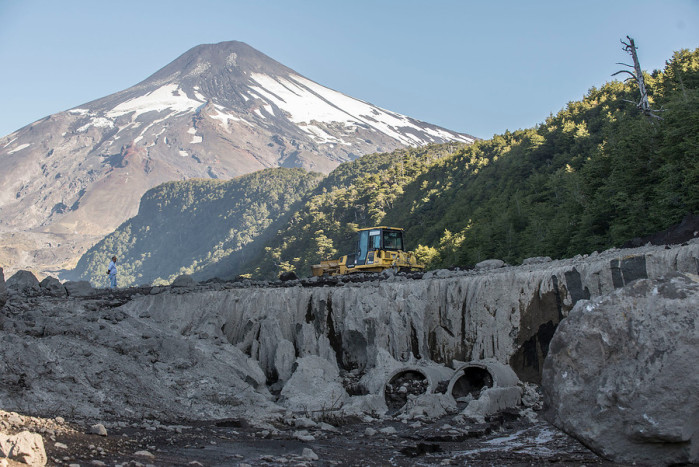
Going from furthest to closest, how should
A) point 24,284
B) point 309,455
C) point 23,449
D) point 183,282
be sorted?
1. point 183,282
2. point 24,284
3. point 309,455
4. point 23,449

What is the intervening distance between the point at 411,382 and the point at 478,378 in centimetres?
157

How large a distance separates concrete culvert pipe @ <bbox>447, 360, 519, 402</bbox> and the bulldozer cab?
61.1 ft

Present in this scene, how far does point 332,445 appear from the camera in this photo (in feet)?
34.6

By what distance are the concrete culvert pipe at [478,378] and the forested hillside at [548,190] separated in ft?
39.6

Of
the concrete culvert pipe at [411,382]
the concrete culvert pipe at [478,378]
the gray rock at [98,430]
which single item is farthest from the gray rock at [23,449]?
the concrete culvert pipe at [478,378]

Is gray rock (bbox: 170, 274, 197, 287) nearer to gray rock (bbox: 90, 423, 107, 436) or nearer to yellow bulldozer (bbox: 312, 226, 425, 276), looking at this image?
yellow bulldozer (bbox: 312, 226, 425, 276)

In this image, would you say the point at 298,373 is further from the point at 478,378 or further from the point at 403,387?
the point at 478,378

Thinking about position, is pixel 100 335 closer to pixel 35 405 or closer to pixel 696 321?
pixel 35 405

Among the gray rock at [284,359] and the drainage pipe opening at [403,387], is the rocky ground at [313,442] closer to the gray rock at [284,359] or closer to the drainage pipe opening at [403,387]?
the drainage pipe opening at [403,387]

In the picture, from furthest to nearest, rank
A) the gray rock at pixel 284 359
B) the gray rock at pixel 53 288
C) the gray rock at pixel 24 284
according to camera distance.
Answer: the gray rock at pixel 53 288
the gray rock at pixel 24 284
the gray rock at pixel 284 359

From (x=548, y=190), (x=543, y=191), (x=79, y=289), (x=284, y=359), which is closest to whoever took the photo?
(x=284, y=359)

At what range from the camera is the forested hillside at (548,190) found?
26234 mm

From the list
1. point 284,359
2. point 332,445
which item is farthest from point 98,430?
point 284,359

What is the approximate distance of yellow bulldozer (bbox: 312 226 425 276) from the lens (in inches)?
1319
